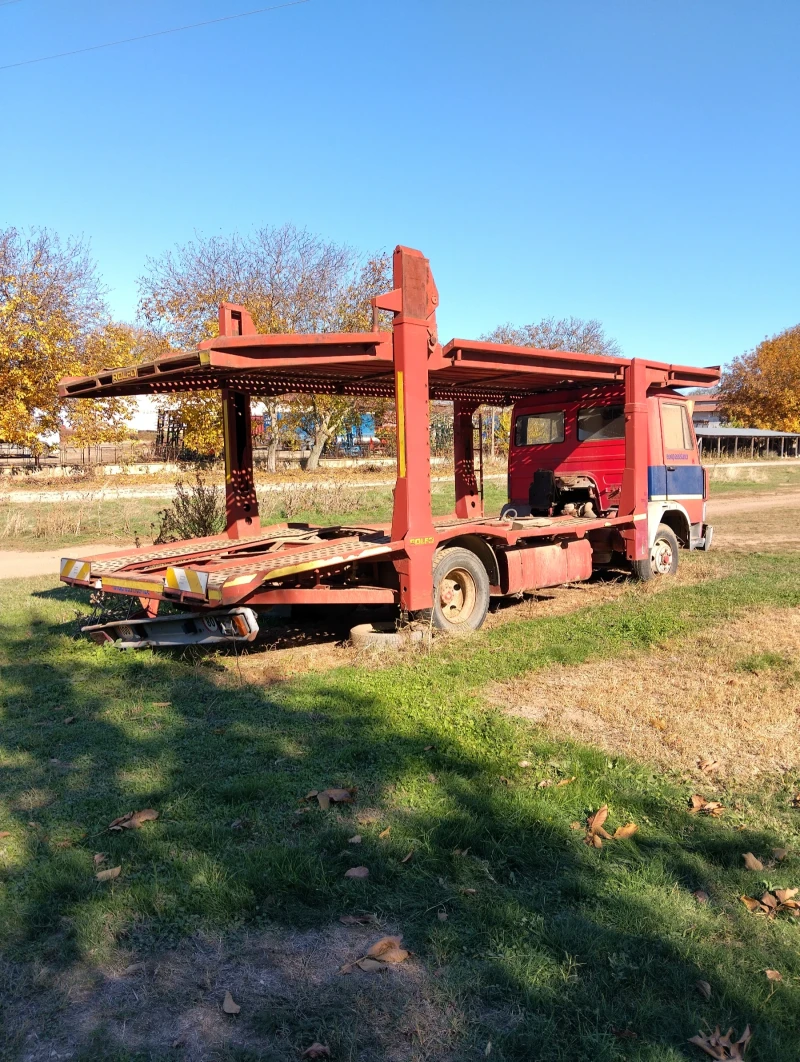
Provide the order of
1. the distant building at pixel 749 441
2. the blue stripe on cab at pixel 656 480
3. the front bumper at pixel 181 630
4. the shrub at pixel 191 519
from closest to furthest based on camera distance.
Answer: the front bumper at pixel 181 630 < the blue stripe on cab at pixel 656 480 < the shrub at pixel 191 519 < the distant building at pixel 749 441

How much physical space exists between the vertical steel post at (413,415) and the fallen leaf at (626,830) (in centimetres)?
338

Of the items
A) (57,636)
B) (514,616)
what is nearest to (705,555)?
(514,616)

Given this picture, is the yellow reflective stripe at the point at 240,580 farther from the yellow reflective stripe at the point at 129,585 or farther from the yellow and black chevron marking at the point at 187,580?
the yellow reflective stripe at the point at 129,585

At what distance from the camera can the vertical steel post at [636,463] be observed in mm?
9320

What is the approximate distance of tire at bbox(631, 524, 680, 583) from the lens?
10.3 meters

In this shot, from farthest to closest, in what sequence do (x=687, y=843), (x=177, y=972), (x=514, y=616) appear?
(x=514, y=616) → (x=687, y=843) → (x=177, y=972)

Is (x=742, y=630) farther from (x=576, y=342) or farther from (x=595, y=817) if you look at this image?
(x=576, y=342)

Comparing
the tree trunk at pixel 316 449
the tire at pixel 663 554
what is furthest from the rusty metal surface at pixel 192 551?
the tree trunk at pixel 316 449

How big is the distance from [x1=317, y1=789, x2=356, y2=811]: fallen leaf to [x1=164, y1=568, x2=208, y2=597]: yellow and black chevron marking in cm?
227

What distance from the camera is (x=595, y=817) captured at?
3811mm

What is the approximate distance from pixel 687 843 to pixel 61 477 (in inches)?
1133

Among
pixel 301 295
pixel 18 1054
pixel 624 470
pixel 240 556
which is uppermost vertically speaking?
pixel 301 295

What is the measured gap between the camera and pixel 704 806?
3971 millimetres

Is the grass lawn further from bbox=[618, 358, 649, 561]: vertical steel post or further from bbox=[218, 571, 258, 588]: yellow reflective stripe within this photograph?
bbox=[618, 358, 649, 561]: vertical steel post
